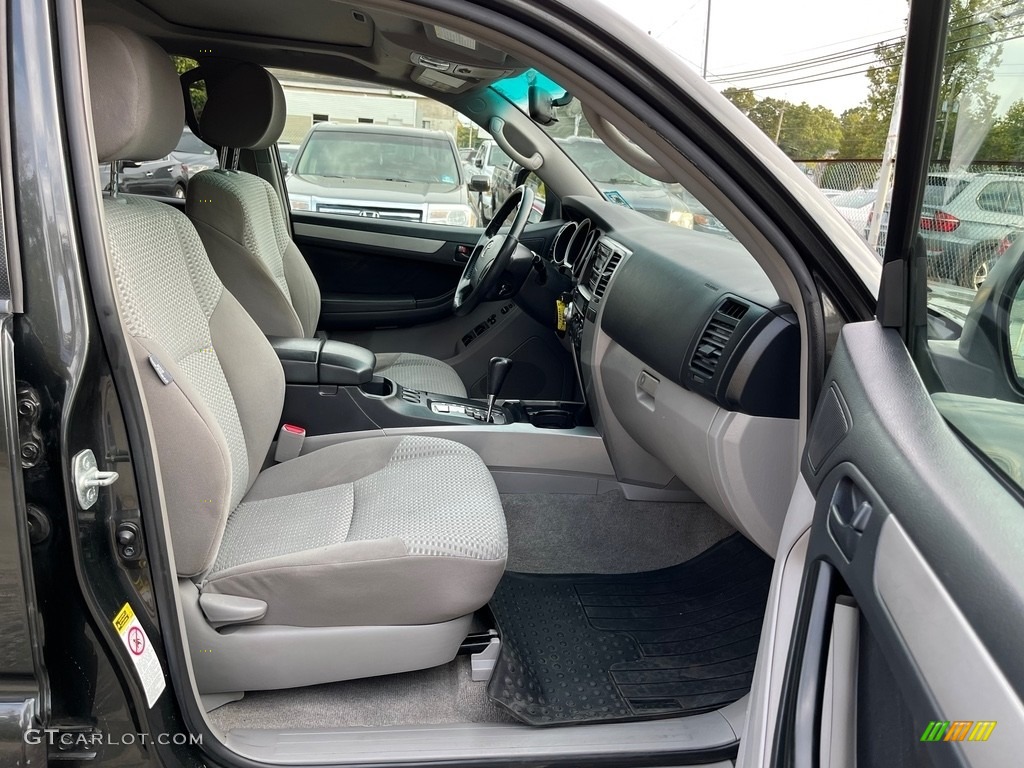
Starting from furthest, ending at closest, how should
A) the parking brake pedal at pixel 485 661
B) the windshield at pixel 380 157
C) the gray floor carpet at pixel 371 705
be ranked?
the windshield at pixel 380 157 < the parking brake pedal at pixel 485 661 < the gray floor carpet at pixel 371 705

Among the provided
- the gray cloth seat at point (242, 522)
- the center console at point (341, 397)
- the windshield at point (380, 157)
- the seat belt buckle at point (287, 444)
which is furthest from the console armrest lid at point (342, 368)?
the windshield at point (380, 157)

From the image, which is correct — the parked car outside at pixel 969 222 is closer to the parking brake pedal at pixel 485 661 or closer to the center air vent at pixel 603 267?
the parking brake pedal at pixel 485 661

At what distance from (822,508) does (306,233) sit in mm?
3052

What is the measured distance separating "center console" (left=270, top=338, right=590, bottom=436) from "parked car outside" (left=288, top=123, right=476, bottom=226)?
6.14 ft

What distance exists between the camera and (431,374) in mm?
2672

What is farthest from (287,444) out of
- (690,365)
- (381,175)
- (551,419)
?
(381,175)

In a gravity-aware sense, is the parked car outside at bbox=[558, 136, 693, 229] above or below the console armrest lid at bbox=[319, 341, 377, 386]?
above

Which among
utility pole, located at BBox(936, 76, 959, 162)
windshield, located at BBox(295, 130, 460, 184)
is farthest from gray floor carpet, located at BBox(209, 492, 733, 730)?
windshield, located at BBox(295, 130, 460, 184)

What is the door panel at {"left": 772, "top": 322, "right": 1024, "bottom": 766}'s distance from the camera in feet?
1.87

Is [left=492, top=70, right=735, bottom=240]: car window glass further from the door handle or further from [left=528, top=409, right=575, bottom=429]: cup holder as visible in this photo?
the door handle

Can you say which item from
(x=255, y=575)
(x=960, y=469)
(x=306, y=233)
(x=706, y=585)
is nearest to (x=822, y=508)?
(x=960, y=469)

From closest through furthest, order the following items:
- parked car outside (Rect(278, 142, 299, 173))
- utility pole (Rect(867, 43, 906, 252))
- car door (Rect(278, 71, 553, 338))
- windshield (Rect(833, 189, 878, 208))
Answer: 1. utility pole (Rect(867, 43, 906, 252))
2. windshield (Rect(833, 189, 878, 208))
3. car door (Rect(278, 71, 553, 338))
4. parked car outside (Rect(278, 142, 299, 173))

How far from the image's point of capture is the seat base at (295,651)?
1.36 metres
